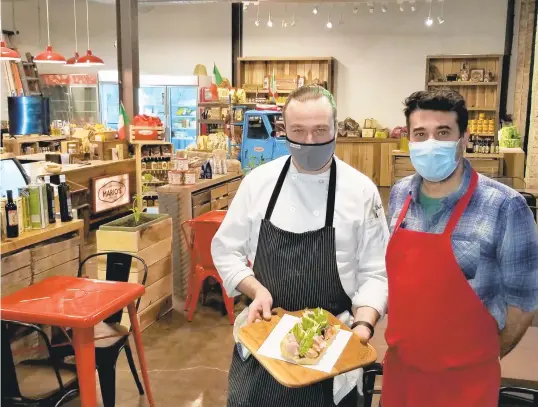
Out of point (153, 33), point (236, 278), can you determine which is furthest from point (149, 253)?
point (153, 33)

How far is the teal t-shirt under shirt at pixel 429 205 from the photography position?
1.86 metres

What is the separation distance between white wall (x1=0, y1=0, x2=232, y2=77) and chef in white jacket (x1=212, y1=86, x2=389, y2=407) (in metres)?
12.2

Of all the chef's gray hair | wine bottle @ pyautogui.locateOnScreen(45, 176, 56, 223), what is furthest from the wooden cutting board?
wine bottle @ pyautogui.locateOnScreen(45, 176, 56, 223)

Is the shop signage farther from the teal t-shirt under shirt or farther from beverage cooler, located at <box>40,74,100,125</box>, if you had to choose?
the teal t-shirt under shirt

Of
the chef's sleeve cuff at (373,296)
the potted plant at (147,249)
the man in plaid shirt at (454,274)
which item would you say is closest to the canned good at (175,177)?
the potted plant at (147,249)

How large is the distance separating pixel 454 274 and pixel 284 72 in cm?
1189

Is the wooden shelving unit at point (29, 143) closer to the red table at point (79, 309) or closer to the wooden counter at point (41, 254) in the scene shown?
the wooden counter at point (41, 254)

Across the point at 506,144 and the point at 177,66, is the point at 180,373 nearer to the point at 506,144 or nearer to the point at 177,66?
the point at 506,144

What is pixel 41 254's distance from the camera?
11.7ft

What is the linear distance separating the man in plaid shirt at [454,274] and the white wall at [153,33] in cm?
1252

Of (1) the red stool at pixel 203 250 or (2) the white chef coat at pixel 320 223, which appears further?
(1) the red stool at pixel 203 250

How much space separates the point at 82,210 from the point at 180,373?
4773 mm

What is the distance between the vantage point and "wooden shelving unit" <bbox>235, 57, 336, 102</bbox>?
13.0 meters

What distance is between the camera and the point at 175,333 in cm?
477
